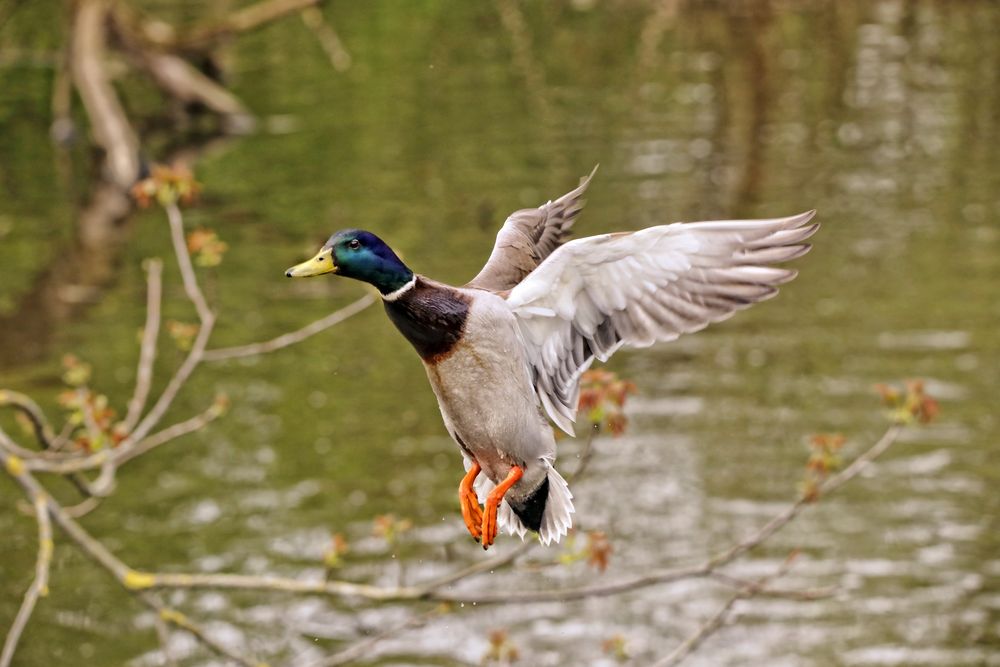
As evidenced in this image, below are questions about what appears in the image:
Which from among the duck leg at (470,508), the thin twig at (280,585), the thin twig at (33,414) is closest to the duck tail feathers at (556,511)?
the duck leg at (470,508)

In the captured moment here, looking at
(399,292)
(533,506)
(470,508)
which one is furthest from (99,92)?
(399,292)

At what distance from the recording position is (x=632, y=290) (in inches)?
205

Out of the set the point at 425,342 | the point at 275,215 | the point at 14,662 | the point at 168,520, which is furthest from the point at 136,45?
the point at 425,342

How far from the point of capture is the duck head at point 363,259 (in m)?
4.77

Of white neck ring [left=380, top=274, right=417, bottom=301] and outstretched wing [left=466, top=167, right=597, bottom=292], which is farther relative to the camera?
outstretched wing [left=466, top=167, right=597, bottom=292]

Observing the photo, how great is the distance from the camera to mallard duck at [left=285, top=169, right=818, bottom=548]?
4848mm

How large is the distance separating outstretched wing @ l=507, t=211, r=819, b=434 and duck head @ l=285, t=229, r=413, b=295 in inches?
18.0

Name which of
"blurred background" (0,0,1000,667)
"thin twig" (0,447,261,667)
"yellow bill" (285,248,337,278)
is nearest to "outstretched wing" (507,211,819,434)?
"yellow bill" (285,248,337,278)

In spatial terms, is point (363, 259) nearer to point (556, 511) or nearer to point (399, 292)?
point (399, 292)

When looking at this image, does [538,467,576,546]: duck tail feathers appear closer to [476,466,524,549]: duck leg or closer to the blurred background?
[476,466,524,549]: duck leg

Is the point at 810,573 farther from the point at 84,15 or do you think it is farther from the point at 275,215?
the point at 84,15

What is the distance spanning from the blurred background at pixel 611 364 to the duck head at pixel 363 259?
133 inches

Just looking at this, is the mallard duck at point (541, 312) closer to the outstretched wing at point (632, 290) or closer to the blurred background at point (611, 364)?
the outstretched wing at point (632, 290)

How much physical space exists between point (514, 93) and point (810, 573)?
19.8 meters
